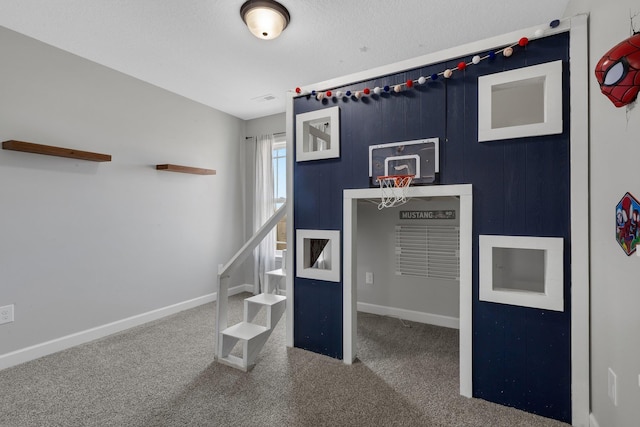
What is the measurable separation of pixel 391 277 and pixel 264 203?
204cm

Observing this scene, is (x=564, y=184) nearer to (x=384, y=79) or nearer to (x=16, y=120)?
(x=384, y=79)

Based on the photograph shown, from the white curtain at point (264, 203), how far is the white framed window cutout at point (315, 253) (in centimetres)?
156

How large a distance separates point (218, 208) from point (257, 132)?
1.25 m

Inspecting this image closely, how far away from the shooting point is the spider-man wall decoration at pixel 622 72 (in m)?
1.01

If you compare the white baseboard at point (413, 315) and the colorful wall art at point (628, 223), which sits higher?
the colorful wall art at point (628, 223)

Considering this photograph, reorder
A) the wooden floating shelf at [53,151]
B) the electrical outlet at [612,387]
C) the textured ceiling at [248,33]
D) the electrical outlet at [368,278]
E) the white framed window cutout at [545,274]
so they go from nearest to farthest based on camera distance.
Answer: the electrical outlet at [612,387] → the white framed window cutout at [545,274] → the textured ceiling at [248,33] → the wooden floating shelf at [53,151] → the electrical outlet at [368,278]

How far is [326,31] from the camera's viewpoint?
2.38 metres

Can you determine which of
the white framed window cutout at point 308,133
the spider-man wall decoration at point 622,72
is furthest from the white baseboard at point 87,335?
the spider-man wall decoration at point 622,72

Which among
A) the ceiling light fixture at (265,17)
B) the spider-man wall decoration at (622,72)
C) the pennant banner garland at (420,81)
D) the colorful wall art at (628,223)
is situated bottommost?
the colorful wall art at (628,223)

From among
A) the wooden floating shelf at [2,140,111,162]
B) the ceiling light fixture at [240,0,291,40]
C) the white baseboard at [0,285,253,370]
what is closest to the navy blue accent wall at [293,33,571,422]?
the ceiling light fixture at [240,0,291,40]

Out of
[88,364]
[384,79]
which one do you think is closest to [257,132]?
[384,79]

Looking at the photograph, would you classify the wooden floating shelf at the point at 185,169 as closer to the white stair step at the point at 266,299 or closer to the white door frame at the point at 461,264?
the white stair step at the point at 266,299

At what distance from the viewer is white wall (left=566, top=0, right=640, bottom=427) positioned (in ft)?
3.91

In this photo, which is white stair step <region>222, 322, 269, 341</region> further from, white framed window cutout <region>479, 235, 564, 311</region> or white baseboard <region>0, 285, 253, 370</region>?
white framed window cutout <region>479, 235, 564, 311</region>
